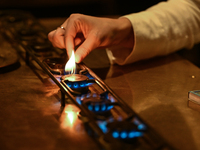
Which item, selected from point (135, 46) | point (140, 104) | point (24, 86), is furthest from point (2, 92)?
point (135, 46)

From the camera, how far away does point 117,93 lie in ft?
2.53

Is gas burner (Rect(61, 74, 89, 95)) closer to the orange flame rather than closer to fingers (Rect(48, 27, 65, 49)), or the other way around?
the orange flame

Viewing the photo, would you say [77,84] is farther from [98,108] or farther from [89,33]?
[89,33]

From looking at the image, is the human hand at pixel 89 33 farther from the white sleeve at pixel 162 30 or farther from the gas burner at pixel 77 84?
the gas burner at pixel 77 84

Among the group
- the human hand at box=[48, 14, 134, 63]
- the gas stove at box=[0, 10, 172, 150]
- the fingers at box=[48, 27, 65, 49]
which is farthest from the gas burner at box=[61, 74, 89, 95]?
the fingers at box=[48, 27, 65, 49]

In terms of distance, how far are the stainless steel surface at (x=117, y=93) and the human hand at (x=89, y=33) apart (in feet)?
0.34

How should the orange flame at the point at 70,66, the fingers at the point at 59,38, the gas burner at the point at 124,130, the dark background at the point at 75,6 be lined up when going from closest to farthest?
the gas burner at the point at 124,130, the orange flame at the point at 70,66, the fingers at the point at 59,38, the dark background at the point at 75,6

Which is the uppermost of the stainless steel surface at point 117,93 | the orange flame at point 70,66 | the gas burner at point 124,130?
the gas burner at point 124,130

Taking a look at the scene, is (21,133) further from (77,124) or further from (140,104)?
(140,104)

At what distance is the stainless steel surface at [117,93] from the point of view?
0.55 m

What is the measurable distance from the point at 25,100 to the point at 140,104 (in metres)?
0.30

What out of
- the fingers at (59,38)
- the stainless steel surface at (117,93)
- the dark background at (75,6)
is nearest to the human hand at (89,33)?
the fingers at (59,38)

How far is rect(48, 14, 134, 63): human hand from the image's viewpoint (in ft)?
2.86

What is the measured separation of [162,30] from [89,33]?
12.5 inches
